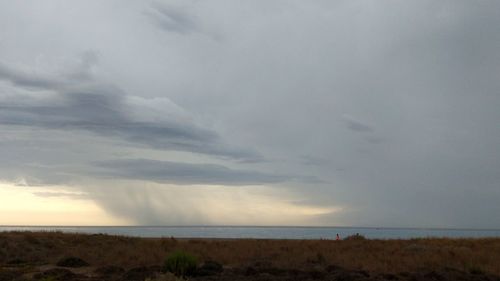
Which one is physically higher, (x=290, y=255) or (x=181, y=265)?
(x=290, y=255)

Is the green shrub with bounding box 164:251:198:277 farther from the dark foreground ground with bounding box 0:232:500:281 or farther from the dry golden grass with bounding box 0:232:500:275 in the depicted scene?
the dry golden grass with bounding box 0:232:500:275

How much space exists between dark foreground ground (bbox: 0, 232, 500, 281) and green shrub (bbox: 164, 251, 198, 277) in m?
0.30

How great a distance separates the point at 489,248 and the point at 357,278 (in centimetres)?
1911

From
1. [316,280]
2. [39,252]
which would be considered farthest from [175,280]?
[39,252]

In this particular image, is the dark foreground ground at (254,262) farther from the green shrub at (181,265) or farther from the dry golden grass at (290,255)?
the green shrub at (181,265)

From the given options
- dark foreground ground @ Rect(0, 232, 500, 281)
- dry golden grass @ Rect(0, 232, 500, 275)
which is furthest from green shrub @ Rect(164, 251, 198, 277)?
dry golden grass @ Rect(0, 232, 500, 275)

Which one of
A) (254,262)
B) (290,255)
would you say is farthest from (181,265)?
(290,255)

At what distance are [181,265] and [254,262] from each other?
4908 mm

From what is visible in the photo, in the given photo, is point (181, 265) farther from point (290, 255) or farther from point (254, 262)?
point (290, 255)

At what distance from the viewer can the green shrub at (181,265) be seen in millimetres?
21634

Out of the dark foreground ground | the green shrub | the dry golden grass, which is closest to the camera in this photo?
the dark foreground ground

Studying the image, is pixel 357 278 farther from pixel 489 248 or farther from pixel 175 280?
pixel 489 248

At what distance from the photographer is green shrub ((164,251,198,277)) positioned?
21.6 metres

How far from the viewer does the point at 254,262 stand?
25.6 metres
